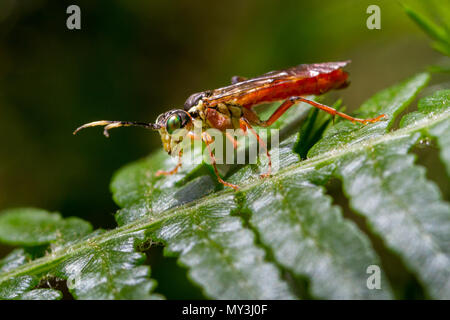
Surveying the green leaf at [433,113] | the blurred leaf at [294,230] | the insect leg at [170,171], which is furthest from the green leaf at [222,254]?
the green leaf at [433,113]

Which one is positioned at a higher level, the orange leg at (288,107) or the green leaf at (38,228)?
the orange leg at (288,107)

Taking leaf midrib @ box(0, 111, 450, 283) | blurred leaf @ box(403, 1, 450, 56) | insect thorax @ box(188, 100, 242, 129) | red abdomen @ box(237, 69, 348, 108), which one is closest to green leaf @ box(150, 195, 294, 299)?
leaf midrib @ box(0, 111, 450, 283)

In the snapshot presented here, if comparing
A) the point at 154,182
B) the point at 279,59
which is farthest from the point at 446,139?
the point at 279,59

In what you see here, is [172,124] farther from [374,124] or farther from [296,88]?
[374,124]

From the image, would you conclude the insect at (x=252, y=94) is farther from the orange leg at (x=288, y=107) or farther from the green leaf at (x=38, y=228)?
the green leaf at (x=38, y=228)

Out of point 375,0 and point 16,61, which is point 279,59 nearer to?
point 375,0

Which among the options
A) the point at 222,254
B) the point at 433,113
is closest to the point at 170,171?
the point at 222,254

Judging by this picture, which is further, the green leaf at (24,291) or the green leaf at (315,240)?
the green leaf at (24,291)
